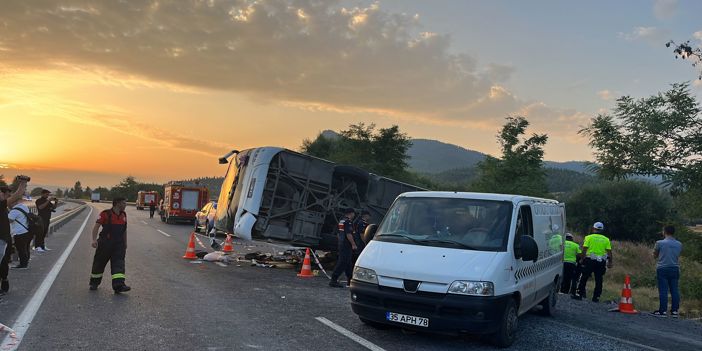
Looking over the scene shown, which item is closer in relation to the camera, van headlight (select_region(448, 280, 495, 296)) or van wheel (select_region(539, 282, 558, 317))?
van headlight (select_region(448, 280, 495, 296))

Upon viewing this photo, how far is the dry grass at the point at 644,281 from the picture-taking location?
13.3 m

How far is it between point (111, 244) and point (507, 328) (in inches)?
257

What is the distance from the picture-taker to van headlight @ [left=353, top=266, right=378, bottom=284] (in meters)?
6.11

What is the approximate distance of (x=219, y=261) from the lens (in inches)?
532

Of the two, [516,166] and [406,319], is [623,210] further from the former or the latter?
[406,319]

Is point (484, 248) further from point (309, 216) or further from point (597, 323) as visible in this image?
point (309, 216)

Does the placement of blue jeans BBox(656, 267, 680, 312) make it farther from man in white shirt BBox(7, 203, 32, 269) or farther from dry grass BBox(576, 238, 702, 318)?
man in white shirt BBox(7, 203, 32, 269)

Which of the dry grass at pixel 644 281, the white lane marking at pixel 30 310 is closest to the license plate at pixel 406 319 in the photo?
the white lane marking at pixel 30 310

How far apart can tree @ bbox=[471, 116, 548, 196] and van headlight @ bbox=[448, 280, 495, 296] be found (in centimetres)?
4201

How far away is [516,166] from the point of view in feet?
153

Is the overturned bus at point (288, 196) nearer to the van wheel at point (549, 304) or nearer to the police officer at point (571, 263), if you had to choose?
the police officer at point (571, 263)

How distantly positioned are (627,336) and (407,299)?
4.09 metres

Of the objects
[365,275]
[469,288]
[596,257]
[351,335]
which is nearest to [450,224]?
[469,288]

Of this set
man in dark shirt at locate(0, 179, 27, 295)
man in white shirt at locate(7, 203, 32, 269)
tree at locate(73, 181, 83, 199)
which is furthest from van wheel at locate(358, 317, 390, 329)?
tree at locate(73, 181, 83, 199)
